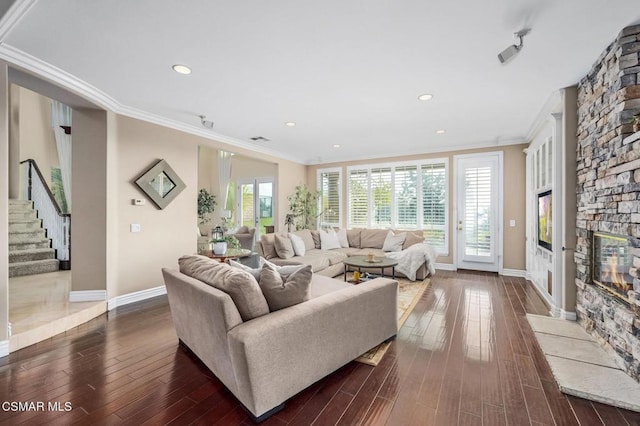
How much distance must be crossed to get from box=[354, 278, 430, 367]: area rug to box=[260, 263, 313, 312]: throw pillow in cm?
90

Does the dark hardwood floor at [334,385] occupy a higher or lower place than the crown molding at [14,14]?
lower

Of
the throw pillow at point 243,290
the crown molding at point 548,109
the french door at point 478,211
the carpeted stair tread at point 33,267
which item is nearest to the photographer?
the throw pillow at point 243,290

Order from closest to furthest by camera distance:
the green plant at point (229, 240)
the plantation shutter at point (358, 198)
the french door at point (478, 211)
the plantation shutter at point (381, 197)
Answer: the green plant at point (229, 240) < the french door at point (478, 211) < the plantation shutter at point (381, 197) < the plantation shutter at point (358, 198)

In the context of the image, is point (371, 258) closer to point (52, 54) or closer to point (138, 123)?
point (138, 123)

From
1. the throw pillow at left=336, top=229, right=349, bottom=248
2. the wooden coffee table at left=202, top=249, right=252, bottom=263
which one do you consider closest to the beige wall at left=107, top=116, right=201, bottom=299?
the wooden coffee table at left=202, top=249, right=252, bottom=263

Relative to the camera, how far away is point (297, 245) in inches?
204

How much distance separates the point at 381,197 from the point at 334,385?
527cm

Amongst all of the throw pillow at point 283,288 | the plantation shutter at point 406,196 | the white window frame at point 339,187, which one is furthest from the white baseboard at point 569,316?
the white window frame at point 339,187

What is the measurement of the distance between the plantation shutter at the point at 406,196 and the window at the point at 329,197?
153 cm

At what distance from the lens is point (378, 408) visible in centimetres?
187

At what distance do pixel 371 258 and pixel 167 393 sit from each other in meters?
3.38

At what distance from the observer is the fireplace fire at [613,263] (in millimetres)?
2309

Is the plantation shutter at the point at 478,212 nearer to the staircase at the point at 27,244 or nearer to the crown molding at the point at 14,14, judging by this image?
the crown molding at the point at 14,14

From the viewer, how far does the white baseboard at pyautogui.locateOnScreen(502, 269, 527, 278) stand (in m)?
5.47
